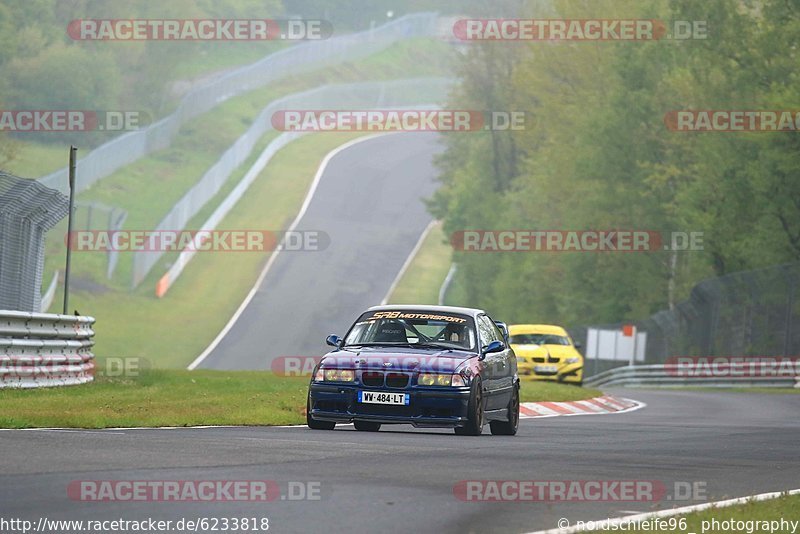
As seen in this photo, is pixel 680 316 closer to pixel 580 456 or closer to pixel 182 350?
pixel 182 350

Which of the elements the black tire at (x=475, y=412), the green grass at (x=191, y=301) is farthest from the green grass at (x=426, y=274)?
the black tire at (x=475, y=412)

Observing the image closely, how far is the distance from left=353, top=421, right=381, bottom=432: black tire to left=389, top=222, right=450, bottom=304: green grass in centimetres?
5122

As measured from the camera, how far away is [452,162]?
94.9 metres

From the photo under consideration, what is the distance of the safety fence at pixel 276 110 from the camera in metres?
73.4

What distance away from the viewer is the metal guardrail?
44.3 m

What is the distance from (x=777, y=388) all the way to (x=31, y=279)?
2363cm

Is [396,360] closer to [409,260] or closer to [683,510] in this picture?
[683,510]

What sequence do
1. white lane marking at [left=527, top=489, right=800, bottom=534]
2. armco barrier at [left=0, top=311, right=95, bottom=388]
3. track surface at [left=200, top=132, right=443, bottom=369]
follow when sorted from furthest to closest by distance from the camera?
track surface at [left=200, top=132, right=443, bottom=369] < armco barrier at [left=0, top=311, right=95, bottom=388] < white lane marking at [left=527, top=489, right=800, bottom=534]

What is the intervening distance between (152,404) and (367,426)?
2813 millimetres

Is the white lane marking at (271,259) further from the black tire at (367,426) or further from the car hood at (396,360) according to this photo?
the car hood at (396,360)

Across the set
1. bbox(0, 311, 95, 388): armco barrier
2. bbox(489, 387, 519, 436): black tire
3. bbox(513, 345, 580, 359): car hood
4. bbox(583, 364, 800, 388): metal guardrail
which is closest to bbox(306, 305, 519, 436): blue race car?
bbox(489, 387, 519, 436): black tire

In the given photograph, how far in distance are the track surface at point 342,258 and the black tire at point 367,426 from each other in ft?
123

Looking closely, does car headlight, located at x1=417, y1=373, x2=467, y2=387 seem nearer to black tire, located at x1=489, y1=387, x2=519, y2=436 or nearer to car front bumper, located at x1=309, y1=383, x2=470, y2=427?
car front bumper, located at x1=309, y1=383, x2=470, y2=427

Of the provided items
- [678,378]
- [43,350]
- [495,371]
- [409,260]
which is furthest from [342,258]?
[495,371]
